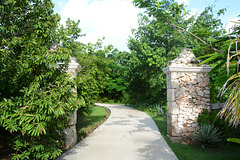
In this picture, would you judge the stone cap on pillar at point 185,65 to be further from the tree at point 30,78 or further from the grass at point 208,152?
the tree at point 30,78

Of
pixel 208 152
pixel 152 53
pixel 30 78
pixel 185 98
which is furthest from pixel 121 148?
pixel 152 53

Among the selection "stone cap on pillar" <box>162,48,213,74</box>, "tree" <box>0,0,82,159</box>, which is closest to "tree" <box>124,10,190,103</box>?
"stone cap on pillar" <box>162,48,213,74</box>

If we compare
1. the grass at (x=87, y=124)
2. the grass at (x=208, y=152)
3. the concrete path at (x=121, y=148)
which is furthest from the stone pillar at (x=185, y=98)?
the grass at (x=87, y=124)

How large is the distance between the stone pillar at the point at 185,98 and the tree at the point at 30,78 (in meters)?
4.23

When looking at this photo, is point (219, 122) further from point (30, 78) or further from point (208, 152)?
point (30, 78)

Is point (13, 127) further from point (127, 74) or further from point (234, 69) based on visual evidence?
point (127, 74)

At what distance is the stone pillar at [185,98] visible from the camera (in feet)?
22.4

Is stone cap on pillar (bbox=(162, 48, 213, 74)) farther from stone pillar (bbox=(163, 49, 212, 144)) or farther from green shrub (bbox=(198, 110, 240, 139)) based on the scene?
green shrub (bbox=(198, 110, 240, 139))

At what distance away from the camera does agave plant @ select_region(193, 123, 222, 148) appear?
20.8 feet

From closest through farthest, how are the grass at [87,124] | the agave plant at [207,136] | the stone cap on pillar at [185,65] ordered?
the agave plant at [207,136] < the stone cap on pillar at [185,65] < the grass at [87,124]

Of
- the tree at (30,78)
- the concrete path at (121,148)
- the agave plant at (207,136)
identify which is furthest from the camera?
the agave plant at (207,136)

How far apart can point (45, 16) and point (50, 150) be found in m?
2.96

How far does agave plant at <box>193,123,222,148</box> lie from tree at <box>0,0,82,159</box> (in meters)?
4.84

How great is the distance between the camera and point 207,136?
249 inches
